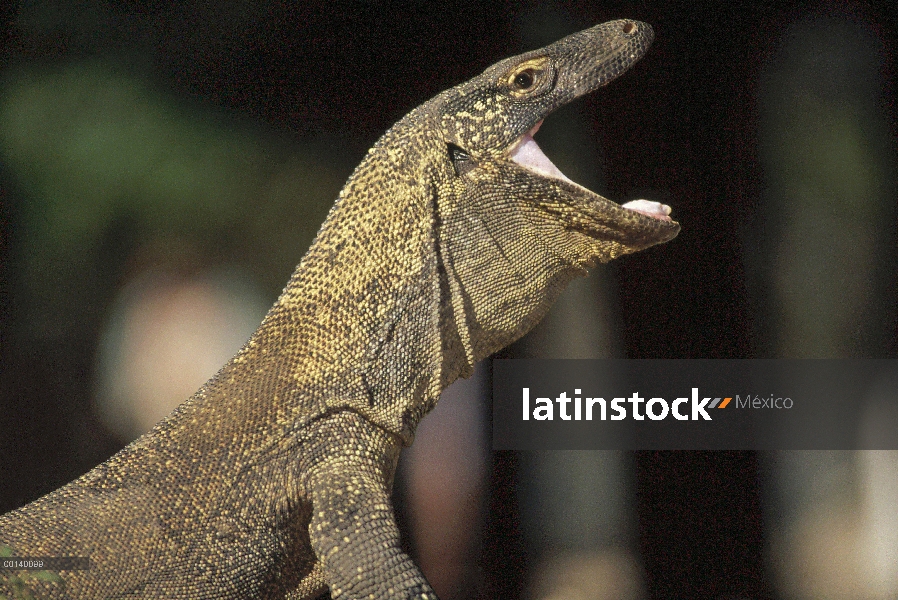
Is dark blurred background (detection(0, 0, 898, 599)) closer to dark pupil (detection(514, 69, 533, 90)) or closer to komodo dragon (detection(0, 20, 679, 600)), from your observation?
komodo dragon (detection(0, 20, 679, 600))

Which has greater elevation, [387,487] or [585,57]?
[585,57]

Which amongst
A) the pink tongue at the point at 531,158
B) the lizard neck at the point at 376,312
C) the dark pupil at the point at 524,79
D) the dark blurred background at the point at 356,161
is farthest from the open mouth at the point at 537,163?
the dark blurred background at the point at 356,161

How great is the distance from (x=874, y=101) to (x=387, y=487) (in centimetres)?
414

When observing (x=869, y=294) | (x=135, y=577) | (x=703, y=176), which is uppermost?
(x=703, y=176)

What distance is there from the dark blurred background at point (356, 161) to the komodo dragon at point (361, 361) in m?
2.33

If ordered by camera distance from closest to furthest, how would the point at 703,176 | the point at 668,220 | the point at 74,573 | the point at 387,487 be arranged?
the point at 74,573 < the point at 387,487 < the point at 668,220 < the point at 703,176

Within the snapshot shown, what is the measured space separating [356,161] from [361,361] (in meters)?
2.93

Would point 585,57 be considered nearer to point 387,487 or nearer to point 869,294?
point 387,487

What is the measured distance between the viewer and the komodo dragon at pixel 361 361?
7.14ft

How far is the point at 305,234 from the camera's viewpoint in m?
4.87

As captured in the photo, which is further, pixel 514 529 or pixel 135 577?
pixel 514 529

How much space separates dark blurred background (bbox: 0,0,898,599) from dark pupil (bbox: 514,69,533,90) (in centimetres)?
243

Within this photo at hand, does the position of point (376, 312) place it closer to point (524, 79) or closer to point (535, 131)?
point (535, 131)

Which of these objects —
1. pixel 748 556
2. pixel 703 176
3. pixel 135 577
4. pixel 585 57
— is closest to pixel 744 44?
pixel 703 176
